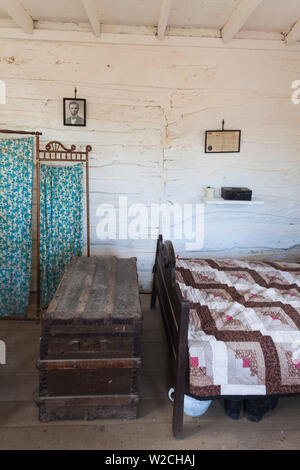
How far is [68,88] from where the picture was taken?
3143 mm

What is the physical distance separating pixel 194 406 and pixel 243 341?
48 centimetres

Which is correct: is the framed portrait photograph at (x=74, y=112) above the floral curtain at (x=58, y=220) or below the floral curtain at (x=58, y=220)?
above

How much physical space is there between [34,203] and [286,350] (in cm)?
253

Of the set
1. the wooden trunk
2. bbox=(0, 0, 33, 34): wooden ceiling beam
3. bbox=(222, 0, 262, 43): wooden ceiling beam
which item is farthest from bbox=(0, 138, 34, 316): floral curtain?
bbox=(222, 0, 262, 43): wooden ceiling beam

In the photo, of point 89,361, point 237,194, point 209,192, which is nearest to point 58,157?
point 209,192

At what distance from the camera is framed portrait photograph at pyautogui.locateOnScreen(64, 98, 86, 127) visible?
123 inches

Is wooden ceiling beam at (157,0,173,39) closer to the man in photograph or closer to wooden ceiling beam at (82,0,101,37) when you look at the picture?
wooden ceiling beam at (82,0,101,37)

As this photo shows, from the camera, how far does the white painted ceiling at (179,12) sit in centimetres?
265

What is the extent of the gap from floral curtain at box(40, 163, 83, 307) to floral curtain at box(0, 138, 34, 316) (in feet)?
0.47

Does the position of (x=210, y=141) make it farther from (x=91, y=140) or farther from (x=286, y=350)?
(x=286, y=350)

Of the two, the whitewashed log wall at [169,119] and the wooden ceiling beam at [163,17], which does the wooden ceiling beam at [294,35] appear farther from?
the wooden ceiling beam at [163,17]

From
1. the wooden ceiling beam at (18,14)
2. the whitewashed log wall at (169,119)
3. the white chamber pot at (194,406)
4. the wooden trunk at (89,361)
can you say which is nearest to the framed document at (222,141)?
the whitewashed log wall at (169,119)

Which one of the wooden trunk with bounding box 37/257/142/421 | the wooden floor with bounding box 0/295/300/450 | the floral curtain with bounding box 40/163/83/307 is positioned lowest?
the wooden floor with bounding box 0/295/300/450

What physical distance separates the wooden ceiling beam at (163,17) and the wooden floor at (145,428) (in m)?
2.66
